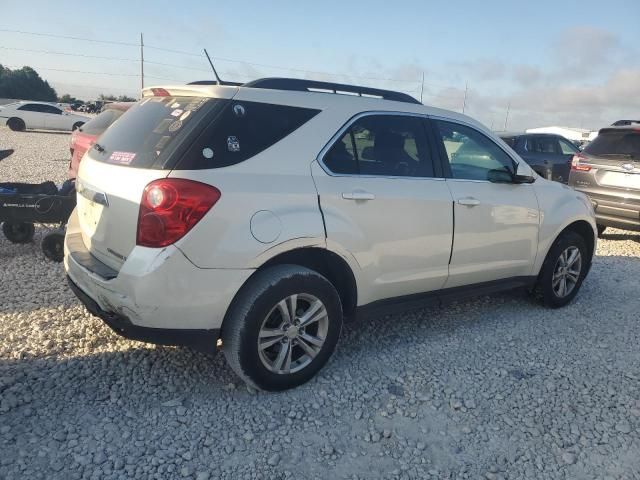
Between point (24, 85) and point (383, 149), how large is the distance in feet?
248

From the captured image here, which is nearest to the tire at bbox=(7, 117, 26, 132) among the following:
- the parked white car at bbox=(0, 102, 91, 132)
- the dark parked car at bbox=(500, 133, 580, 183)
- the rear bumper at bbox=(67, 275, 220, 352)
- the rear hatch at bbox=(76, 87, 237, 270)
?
the parked white car at bbox=(0, 102, 91, 132)

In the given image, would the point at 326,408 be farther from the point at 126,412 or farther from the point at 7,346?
the point at 7,346

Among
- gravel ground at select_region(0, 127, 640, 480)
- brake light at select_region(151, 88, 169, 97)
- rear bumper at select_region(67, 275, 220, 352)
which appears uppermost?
brake light at select_region(151, 88, 169, 97)

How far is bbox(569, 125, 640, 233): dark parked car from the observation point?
697 cm

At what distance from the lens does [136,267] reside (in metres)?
2.64

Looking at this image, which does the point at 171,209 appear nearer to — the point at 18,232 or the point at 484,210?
the point at 484,210

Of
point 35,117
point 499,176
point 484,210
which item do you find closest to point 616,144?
point 499,176

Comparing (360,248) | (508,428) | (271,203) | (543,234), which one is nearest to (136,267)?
(271,203)

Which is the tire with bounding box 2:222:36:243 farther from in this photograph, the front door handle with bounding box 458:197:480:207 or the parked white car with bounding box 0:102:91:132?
the parked white car with bounding box 0:102:91:132

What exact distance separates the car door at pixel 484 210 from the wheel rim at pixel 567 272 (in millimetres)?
477

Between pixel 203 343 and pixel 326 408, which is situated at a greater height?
pixel 203 343

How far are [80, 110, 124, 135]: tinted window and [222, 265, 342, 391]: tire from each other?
213 inches

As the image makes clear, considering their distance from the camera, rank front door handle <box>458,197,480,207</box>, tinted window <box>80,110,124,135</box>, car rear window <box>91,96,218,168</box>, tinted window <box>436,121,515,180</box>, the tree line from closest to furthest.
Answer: car rear window <box>91,96,218,168</box>
front door handle <box>458,197,480,207</box>
tinted window <box>436,121,515,180</box>
tinted window <box>80,110,124,135</box>
the tree line

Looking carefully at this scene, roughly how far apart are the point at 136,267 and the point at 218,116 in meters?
0.93
